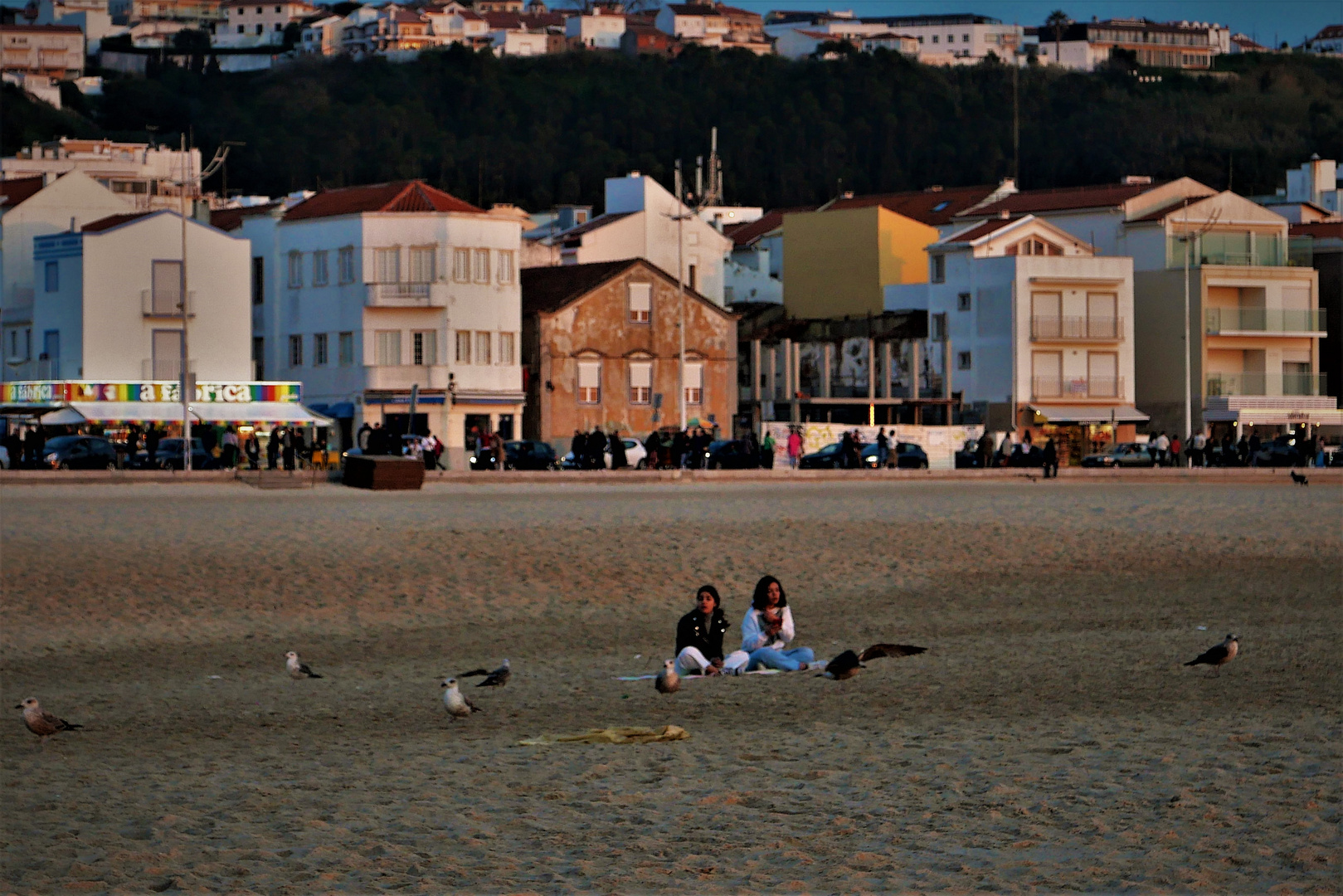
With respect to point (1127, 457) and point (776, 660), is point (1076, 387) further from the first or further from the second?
point (776, 660)

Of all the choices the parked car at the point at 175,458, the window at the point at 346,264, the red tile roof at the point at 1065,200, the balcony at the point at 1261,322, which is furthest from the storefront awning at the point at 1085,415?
the parked car at the point at 175,458

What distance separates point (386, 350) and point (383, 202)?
5050mm

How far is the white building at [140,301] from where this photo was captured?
61781 millimetres

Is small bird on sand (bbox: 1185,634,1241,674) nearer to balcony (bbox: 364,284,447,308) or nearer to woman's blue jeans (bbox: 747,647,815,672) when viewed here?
woman's blue jeans (bbox: 747,647,815,672)

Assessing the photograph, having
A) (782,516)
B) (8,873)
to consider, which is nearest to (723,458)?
(782,516)

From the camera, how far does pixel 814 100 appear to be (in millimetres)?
175750

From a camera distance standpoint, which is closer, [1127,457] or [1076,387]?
[1127,457]

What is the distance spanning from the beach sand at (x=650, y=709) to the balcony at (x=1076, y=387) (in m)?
38.4

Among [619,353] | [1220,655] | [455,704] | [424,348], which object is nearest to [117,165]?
[424,348]

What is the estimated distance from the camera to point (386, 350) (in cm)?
6462

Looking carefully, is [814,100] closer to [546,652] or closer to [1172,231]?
[1172,231]

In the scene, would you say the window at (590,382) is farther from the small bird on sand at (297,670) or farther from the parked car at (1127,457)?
the small bird on sand at (297,670)

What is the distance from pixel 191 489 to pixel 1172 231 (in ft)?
147

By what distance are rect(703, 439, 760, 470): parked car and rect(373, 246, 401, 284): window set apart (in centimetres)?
1386
